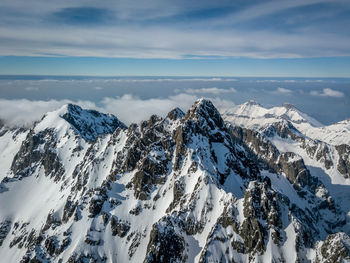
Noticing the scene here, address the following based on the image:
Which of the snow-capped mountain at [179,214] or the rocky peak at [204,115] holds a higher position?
the rocky peak at [204,115]

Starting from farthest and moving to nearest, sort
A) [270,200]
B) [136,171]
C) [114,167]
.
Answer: [114,167] → [136,171] → [270,200]

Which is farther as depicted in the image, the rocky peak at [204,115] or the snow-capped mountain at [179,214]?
the rocky peak at [204,115]

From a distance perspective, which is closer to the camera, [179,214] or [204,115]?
[179,214]

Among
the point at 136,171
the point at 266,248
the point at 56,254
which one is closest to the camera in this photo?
the point at 266,248

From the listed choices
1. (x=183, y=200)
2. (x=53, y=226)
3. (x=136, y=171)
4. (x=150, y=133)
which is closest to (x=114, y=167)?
(x=136, y=171)

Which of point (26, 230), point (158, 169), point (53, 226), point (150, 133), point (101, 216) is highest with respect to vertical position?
point (150, 133)

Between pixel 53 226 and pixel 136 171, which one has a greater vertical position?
pixel 136 171

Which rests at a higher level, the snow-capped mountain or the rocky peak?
the rocky peak

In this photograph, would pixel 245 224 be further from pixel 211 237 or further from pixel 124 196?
pixel 124 196

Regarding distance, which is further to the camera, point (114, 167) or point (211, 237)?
point (114, 167)

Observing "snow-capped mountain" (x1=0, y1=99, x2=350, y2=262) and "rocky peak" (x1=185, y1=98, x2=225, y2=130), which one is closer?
"snow-capped mountain" (x1=0, y1=99, x2=350, y2=262)

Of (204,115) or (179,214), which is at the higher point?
(204,115)
